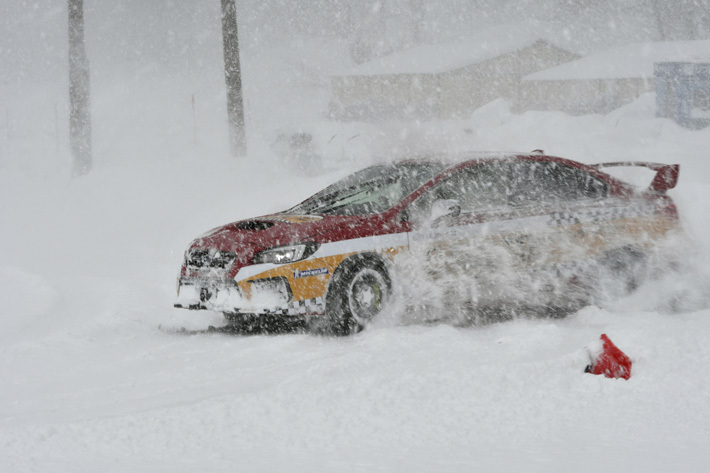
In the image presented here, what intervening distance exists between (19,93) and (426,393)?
302 ft

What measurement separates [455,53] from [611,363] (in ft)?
152

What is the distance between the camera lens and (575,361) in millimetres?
4547

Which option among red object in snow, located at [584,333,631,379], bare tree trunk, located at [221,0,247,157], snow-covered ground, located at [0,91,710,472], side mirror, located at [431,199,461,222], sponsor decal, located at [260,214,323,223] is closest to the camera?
snow-covered ground, located at [0,91,710,472]

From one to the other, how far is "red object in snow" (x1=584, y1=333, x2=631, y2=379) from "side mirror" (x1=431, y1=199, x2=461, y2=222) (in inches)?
79.8

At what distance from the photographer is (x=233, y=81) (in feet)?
65.5

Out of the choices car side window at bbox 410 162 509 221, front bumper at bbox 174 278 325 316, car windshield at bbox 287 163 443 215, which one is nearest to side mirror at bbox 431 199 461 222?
car side window at bbox 410 162 509 221

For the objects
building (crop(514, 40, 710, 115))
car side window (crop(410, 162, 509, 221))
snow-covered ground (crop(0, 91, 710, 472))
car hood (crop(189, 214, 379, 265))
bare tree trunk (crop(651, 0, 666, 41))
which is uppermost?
bare tree trunk (crop(651, 0, 666, 41))

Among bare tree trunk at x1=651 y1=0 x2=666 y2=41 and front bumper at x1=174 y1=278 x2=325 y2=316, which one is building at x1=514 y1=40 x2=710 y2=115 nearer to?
bare tree trunk at x1=651 y1=0 x2=666 y2=41

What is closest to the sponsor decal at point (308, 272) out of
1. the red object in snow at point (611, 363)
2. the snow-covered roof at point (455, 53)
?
the red object in snow at point (611, 363)

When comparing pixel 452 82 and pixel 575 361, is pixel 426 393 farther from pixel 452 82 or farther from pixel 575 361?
pixel 452 82

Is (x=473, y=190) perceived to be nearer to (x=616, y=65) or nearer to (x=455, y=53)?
(x=616, y=65)

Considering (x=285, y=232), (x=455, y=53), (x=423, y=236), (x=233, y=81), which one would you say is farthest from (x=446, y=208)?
(x=455, y=53)

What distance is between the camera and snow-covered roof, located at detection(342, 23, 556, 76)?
46.8 meters

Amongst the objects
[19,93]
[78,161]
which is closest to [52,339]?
[78,161]
